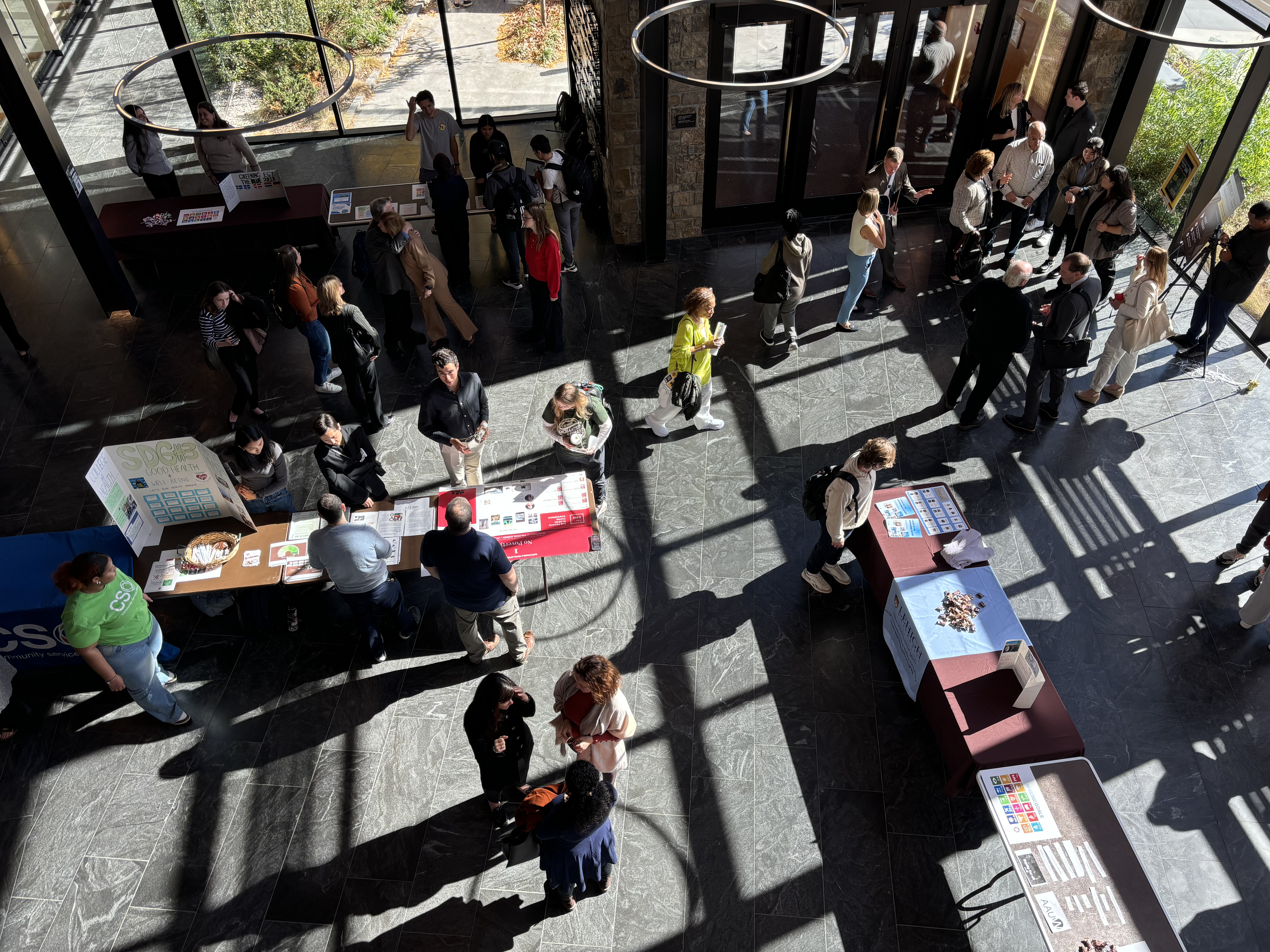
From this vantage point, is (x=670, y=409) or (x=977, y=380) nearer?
(x=670, y=409)

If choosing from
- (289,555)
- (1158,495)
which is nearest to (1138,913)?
(1158,495)

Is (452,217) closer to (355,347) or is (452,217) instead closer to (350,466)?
(355,347)

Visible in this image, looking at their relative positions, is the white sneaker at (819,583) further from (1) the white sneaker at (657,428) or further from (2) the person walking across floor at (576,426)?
(1) the white sneaker at (657,428)

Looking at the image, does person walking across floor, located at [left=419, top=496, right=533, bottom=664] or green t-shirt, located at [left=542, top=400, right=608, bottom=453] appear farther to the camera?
green t-shirt, located at [left=542, top=400, right=608, bottom=453]

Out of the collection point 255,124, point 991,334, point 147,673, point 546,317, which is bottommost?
point 546,317

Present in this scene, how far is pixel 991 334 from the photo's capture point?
715 cm

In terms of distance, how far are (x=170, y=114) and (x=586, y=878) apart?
11236 millimetres

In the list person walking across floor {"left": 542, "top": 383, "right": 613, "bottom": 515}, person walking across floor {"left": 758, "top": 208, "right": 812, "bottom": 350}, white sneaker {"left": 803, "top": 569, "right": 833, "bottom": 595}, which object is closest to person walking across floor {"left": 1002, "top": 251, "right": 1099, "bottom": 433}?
person walking across floor {"left": 758, "top": 208, "right": 812, "bottom": 350}

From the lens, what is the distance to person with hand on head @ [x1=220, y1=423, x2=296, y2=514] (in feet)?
19.3

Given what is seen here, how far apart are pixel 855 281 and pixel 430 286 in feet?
12.8

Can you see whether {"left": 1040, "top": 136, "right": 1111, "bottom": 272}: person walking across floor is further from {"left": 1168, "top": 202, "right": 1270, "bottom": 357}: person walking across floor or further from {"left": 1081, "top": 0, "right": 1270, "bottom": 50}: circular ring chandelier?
{"left": 1081, "top": 0, "right": 1270, "bottom": 50}: circular ring chandelier

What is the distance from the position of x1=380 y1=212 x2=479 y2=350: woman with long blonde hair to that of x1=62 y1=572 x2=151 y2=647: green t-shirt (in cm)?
363

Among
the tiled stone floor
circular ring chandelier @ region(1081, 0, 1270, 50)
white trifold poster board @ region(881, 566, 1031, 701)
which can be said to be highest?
circular ring chandelier @ region(1081, 0, 1270, 50)

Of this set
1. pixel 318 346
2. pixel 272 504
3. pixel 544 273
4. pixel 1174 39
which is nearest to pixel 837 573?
pixel 544 273
